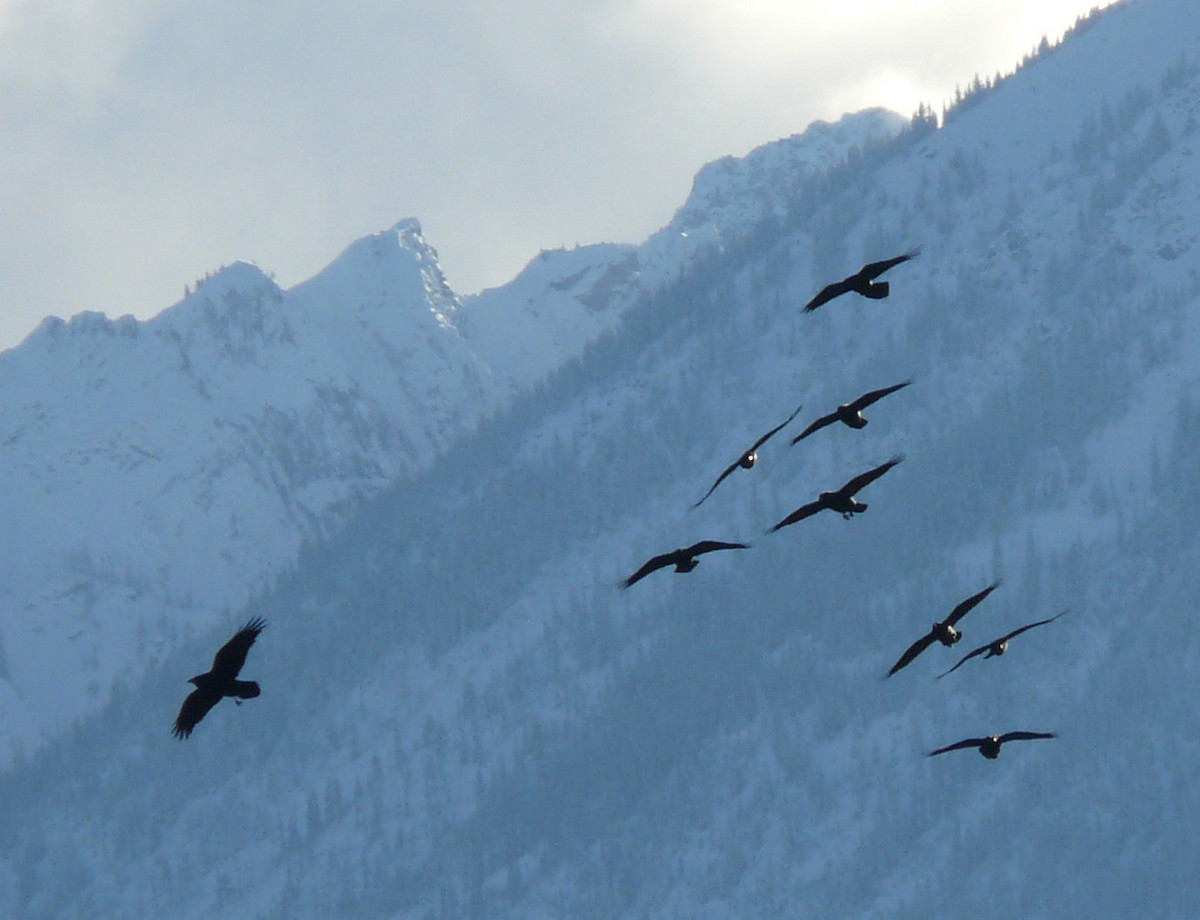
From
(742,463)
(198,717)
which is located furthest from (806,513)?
(198,717)

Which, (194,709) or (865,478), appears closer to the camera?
(194,709)

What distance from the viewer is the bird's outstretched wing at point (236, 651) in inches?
1737

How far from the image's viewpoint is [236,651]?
4472cm

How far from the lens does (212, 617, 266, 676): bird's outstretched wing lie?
44.1 metres

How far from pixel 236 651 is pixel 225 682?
89 centimetres

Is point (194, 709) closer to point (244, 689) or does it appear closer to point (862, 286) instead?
point (244, 689)

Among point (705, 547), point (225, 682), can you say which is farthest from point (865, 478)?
point (225, 682)

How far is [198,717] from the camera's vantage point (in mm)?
46625

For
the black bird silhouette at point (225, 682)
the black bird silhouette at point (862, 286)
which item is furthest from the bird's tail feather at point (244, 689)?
the black bird silhouette at point (862, 286)

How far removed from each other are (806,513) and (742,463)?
1629 mm

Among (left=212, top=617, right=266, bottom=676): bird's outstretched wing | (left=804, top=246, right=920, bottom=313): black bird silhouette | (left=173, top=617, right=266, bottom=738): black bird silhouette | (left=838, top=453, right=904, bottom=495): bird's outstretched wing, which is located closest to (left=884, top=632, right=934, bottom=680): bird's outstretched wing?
(left=838, top=453, right=904, bottom=495): bird's outstretched wing

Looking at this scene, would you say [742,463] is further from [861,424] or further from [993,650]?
[993,650]

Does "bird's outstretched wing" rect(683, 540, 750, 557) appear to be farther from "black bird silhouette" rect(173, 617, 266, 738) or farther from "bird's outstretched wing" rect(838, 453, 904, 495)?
"black bird silhouette" rect(173, 617, 266, 738)

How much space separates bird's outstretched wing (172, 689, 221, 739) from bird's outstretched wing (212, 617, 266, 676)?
2.27 feet
